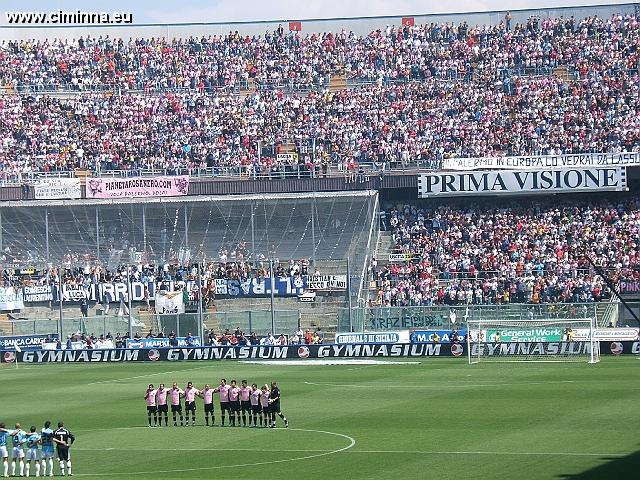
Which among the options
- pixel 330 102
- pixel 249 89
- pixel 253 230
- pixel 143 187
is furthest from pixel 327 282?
pixel 249 89

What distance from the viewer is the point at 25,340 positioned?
65.2 metres

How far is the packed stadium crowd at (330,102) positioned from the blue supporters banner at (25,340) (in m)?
12.8

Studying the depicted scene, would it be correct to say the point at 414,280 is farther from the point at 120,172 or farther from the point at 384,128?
the point at 120,172

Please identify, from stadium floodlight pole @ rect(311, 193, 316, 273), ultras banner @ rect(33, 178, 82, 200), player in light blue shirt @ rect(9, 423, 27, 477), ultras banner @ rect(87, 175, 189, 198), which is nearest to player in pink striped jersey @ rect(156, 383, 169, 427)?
player in light blue shirt @ rect(9, 423, 27, 477)

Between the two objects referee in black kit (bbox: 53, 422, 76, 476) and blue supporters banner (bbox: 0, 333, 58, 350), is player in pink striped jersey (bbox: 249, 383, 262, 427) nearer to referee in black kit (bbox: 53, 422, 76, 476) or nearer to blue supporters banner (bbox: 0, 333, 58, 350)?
referee in black kit (bbox: 53, 422, 76, 476)

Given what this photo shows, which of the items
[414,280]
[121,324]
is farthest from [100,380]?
[414,280]

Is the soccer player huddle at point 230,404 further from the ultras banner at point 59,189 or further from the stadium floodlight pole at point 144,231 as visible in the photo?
the ultras banner at point 59,189

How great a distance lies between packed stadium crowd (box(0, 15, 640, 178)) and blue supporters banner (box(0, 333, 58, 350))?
41.9 ft

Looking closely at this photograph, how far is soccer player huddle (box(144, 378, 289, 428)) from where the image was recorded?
36.1 meters

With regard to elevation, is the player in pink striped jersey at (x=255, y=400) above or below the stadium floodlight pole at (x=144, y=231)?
below

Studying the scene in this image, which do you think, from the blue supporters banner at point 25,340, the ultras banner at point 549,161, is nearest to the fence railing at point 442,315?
the ultras banner at point 549,161

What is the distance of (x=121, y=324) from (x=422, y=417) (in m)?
30.8

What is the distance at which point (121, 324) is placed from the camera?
65000 millimetres

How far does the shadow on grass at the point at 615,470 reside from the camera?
25.8m
